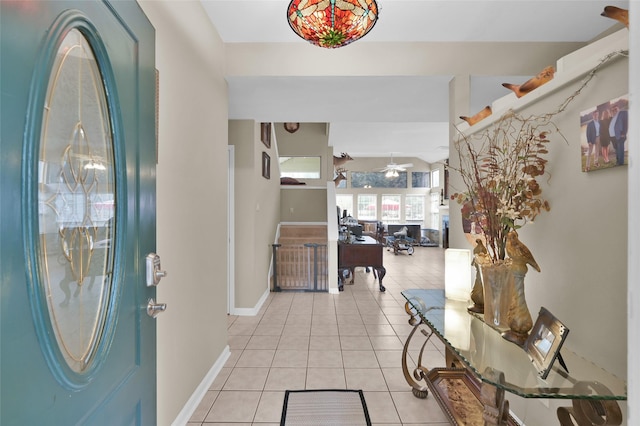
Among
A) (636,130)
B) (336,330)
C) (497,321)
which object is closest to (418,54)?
(497,321)

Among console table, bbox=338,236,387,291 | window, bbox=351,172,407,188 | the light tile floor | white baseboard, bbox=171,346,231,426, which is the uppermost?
window, bbox=351,172,407,188

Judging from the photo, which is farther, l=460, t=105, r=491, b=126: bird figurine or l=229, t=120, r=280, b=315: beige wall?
l=229, t=120, r=280, b=315: beige wall

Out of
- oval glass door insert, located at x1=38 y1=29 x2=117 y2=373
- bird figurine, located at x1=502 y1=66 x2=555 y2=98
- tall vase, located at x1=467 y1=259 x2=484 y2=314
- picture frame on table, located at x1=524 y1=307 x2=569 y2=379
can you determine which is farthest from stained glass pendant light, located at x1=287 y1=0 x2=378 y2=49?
picture frame on table, located at x1=524 y1=307 x2=569 y2=379

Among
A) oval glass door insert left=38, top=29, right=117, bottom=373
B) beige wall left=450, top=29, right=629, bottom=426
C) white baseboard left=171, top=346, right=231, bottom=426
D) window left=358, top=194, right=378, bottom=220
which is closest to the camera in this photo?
oval glass door insert left=38, top=29, right=117, bottom=373

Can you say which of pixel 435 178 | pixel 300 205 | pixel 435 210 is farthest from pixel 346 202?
pixel 300 205

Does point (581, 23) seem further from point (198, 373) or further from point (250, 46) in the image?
point (198, 373)

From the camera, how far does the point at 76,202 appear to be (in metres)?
0.83

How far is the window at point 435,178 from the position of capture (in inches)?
479

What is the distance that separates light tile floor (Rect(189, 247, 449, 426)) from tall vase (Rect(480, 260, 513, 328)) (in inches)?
39.4

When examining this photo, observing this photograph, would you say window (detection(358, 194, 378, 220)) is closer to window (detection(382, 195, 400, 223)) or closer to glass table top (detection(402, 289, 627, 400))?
window (detection(382, 195, 400, 223))

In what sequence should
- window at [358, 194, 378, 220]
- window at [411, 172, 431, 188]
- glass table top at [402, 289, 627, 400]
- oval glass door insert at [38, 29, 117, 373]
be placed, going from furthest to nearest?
1. window at [358, 194, 378, 220]
2. window at [411, 172, 431, 188]
3. glass table top at [402, 289, 627, 400]
4. oval glass door insert at [38, 29, 117, 373]

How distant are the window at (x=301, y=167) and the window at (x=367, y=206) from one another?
549 centimetres

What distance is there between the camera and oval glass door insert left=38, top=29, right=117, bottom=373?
735 mm

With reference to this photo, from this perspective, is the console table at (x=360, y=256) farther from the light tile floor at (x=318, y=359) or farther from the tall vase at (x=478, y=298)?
the tall vase at (x=478, y=298)
